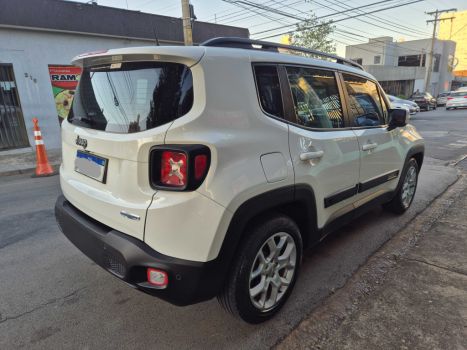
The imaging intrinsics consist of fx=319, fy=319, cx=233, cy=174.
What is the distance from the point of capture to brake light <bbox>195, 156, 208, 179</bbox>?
1702 millimetres

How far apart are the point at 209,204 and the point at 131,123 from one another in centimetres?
68

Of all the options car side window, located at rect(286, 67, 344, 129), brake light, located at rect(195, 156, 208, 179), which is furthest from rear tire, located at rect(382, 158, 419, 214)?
brake light, located at rect(195, 156, 208, 179)

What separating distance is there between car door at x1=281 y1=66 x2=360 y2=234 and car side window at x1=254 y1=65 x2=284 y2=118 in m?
0.07

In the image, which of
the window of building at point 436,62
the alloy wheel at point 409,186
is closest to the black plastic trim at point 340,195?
the alloy wheel at point 409,186

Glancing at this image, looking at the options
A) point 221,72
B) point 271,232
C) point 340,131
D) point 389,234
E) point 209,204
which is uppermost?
point 221,72

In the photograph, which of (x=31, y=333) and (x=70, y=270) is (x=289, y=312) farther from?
(x=70, y=270)

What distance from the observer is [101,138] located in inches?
78.7

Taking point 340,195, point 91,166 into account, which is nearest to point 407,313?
point 340,195

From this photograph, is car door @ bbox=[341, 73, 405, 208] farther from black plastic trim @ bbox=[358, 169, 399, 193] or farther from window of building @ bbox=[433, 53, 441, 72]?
window of building @ bbox=[433, 53, 441, 72]

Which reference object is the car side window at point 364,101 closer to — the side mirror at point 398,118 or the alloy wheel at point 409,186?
the side mirror at point 398,118

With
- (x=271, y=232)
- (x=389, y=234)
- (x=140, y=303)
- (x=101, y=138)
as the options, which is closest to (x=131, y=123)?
(x=101, y=138)

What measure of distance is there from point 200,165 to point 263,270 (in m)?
0.89

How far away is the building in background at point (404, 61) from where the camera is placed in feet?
130

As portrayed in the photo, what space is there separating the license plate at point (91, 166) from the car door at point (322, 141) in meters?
1.24
